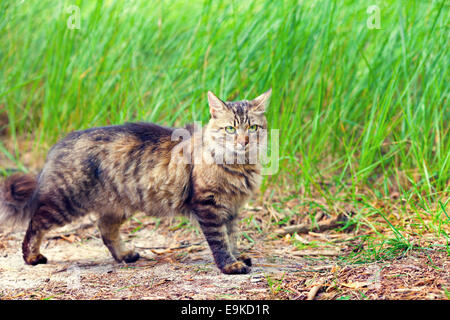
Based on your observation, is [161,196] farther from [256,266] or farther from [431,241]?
[431,241]

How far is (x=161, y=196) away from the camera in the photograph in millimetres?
2990

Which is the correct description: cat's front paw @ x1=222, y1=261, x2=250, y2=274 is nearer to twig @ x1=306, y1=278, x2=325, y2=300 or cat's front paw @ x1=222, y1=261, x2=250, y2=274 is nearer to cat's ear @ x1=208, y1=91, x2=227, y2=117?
twig @ x1=306, y1=278, x2=325, y2=300

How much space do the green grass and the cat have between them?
27.9 inches

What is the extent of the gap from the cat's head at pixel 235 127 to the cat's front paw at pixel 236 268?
647 mm

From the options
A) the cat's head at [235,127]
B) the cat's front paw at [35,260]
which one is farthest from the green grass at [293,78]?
the cat's front paw at [35,260]

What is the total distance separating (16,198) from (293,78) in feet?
7.49

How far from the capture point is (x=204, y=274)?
2801mm

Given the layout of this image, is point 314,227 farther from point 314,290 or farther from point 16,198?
point 16,198

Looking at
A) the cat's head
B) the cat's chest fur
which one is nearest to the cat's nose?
the cat's head

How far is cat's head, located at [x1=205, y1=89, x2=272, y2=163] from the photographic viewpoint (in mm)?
2914

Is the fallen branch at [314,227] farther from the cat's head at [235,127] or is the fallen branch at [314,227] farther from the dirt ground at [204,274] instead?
the cat's head at [235,127]

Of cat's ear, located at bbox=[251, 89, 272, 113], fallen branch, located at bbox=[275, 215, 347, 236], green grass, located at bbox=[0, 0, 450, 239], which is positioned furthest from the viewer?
green grass, located at bbox=[0, 0, 450, 239]

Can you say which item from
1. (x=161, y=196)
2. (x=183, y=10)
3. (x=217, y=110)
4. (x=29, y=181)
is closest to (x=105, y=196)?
(x=161, y=196)

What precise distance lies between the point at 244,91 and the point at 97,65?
4.50 feet
